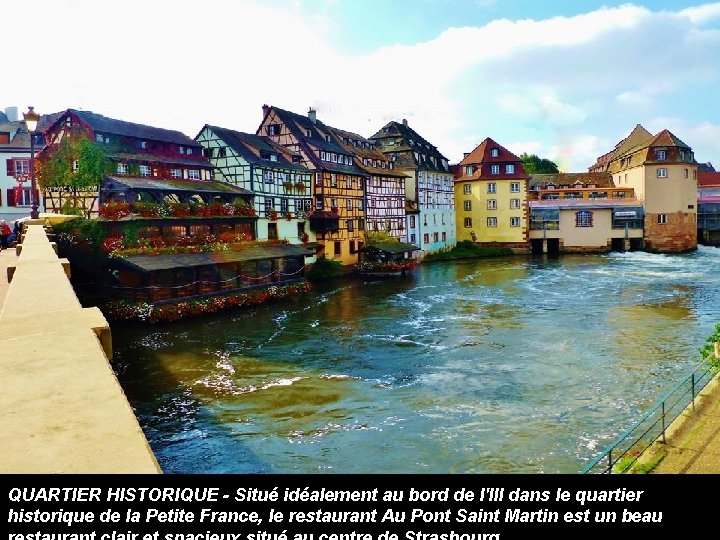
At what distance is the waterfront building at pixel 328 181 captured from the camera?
4709 cm

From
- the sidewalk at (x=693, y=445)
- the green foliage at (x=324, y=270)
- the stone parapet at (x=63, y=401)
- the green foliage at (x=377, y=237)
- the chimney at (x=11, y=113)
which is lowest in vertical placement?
the sidewalk at (x=693, y=445)

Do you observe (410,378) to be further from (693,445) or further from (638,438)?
(693,445)

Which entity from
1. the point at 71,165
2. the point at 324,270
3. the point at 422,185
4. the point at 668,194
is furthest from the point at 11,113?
the point at 668,194

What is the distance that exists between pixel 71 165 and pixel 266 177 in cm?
1337

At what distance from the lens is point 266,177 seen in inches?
1677

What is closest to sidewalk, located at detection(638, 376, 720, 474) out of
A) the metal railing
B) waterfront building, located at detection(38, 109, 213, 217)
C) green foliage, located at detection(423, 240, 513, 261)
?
the metal railing

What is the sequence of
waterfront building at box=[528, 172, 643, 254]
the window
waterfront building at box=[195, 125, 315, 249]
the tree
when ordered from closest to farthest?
waterfront building at box=[195, 125, 315, 249] → waterfront building at box=[528, 172, 643, 254] → the window → the tree

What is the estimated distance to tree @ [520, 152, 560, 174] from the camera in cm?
10541

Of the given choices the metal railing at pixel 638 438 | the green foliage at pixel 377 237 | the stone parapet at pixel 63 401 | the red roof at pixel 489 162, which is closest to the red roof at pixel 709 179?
the red roof at pixel 489 162

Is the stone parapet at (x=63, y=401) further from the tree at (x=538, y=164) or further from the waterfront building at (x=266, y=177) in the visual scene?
the tree at (x=538, y=164)

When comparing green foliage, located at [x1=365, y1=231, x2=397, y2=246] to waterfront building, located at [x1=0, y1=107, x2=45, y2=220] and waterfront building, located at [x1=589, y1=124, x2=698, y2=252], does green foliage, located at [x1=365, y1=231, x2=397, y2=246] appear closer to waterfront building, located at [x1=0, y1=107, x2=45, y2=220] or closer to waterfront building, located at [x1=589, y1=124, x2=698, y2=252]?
waterfront building, located at [x1=0, y1=107, x2=45, y2=220]

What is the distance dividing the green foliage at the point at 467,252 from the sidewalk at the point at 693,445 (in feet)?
163

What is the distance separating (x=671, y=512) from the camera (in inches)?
243

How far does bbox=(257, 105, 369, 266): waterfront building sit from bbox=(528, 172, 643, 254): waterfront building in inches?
1028
